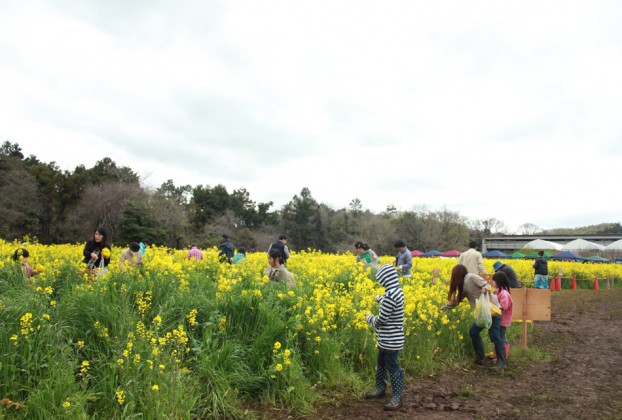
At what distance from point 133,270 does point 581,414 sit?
5.43 m

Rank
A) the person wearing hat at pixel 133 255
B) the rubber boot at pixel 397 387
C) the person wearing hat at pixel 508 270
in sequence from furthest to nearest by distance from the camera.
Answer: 1. the person wearing hat at pixel 508 270
2. the person wearing hat at pixel 133 255
3. the rubber boot at pixel 397 387

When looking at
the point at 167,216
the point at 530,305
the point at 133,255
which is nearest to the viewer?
the point at 133,255

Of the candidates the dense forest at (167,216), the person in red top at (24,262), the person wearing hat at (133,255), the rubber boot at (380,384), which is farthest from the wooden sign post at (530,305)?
the dense forest at (167,216)

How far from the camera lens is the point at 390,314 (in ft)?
15.8

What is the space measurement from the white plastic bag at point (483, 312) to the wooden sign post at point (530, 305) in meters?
1.56

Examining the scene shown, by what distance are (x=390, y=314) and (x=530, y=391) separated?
7.45ft

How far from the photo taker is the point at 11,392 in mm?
3691

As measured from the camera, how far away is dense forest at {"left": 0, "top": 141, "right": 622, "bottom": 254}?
38.1m

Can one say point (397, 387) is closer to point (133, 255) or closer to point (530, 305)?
point (530, 305)

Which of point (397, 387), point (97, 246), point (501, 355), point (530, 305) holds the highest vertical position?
point (97, 246)

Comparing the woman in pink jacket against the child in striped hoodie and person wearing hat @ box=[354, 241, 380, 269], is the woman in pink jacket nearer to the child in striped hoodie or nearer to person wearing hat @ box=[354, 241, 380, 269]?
person wearing hat @ box=[354, 241, 380, 269]

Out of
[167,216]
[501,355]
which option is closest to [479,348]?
[501,355]

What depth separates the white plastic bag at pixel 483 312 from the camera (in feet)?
20.6

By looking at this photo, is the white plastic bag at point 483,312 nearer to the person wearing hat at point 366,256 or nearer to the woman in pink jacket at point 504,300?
the woman in pink jacket at point 504,300
